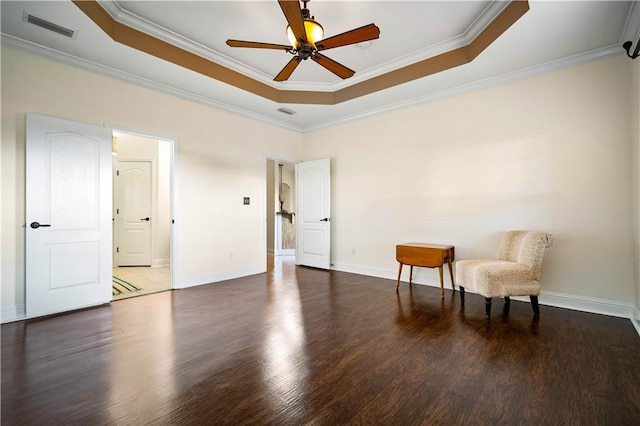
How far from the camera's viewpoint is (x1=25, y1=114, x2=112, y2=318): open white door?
2.94m

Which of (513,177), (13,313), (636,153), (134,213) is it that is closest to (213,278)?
(13,313)

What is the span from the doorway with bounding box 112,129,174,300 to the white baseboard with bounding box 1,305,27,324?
2787mm

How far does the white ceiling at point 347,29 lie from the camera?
2592 millimetres

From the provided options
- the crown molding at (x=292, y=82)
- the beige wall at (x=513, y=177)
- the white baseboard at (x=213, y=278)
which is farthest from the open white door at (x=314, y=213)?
the crown molding at (x=292, y=82)

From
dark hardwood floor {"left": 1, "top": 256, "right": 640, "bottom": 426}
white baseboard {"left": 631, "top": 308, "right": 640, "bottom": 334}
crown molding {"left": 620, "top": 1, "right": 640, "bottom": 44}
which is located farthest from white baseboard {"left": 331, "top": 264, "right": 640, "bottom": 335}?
crown molding {"left": 620, "top": 1, "right": 640, "bottom": 44}

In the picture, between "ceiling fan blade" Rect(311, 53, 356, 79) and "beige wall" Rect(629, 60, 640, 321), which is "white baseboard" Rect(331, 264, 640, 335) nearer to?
"beige wall" Rect(629, 60, 640, 321)

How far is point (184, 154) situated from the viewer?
4.18 meters

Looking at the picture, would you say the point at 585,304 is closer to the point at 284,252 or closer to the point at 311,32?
the point at 311,32

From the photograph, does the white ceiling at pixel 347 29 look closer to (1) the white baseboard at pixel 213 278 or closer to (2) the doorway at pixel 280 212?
(1) the white baseboard at pixel 213 278

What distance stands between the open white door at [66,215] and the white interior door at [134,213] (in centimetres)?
262

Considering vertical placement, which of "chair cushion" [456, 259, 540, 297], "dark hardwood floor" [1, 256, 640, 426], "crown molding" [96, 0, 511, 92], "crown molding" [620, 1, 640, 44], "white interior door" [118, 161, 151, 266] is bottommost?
"dark hardwood floor" [1, 256, 640, 426]

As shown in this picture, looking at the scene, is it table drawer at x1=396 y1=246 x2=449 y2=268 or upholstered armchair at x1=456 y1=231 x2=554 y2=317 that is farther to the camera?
table drawer at x1=396 y1=246 x2=449 y2=268

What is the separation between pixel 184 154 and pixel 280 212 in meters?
3.83

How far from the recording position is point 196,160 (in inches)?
170
